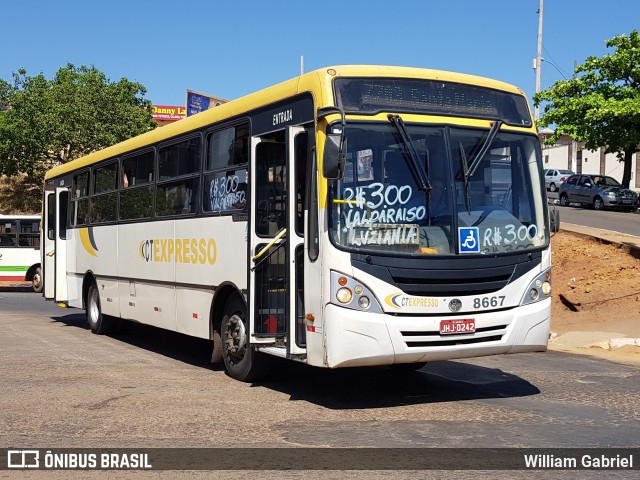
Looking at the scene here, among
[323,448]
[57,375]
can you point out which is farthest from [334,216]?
[57,375]

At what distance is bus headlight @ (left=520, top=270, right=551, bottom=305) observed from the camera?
8477mm

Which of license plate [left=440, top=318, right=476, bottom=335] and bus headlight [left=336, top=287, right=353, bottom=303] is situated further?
license plate [left=440, top=318, right=476, bottom=335]

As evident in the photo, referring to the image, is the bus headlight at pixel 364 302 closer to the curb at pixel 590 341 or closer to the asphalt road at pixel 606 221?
the curb at pixel 590 341

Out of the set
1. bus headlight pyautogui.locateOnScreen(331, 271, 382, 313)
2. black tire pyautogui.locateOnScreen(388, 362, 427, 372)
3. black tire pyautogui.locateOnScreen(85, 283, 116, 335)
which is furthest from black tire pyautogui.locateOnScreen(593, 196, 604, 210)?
bus headlight pyautogui.locateOnScreen(331, 271, 382, 313)

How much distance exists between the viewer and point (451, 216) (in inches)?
319

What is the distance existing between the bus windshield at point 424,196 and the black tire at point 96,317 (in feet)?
27.1

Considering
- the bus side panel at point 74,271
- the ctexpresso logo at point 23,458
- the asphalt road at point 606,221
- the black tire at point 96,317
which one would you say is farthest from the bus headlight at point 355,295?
the asphalt road at point 606,221

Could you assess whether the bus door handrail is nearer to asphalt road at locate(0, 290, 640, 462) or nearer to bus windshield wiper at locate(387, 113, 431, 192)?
asphalt road at locate(0, 290, 640, 462)

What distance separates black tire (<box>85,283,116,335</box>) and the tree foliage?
98.6 feet

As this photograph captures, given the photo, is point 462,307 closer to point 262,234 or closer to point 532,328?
point 532,328

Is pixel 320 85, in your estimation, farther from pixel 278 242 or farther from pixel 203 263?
pixel 203 263

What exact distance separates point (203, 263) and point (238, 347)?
1.33 meters

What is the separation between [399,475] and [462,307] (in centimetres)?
263

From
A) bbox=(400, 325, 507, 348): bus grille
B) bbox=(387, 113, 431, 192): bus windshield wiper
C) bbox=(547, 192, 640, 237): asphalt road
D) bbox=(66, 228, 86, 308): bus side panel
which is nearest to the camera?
bbox=(400, 325, 507, 348): bus grille
